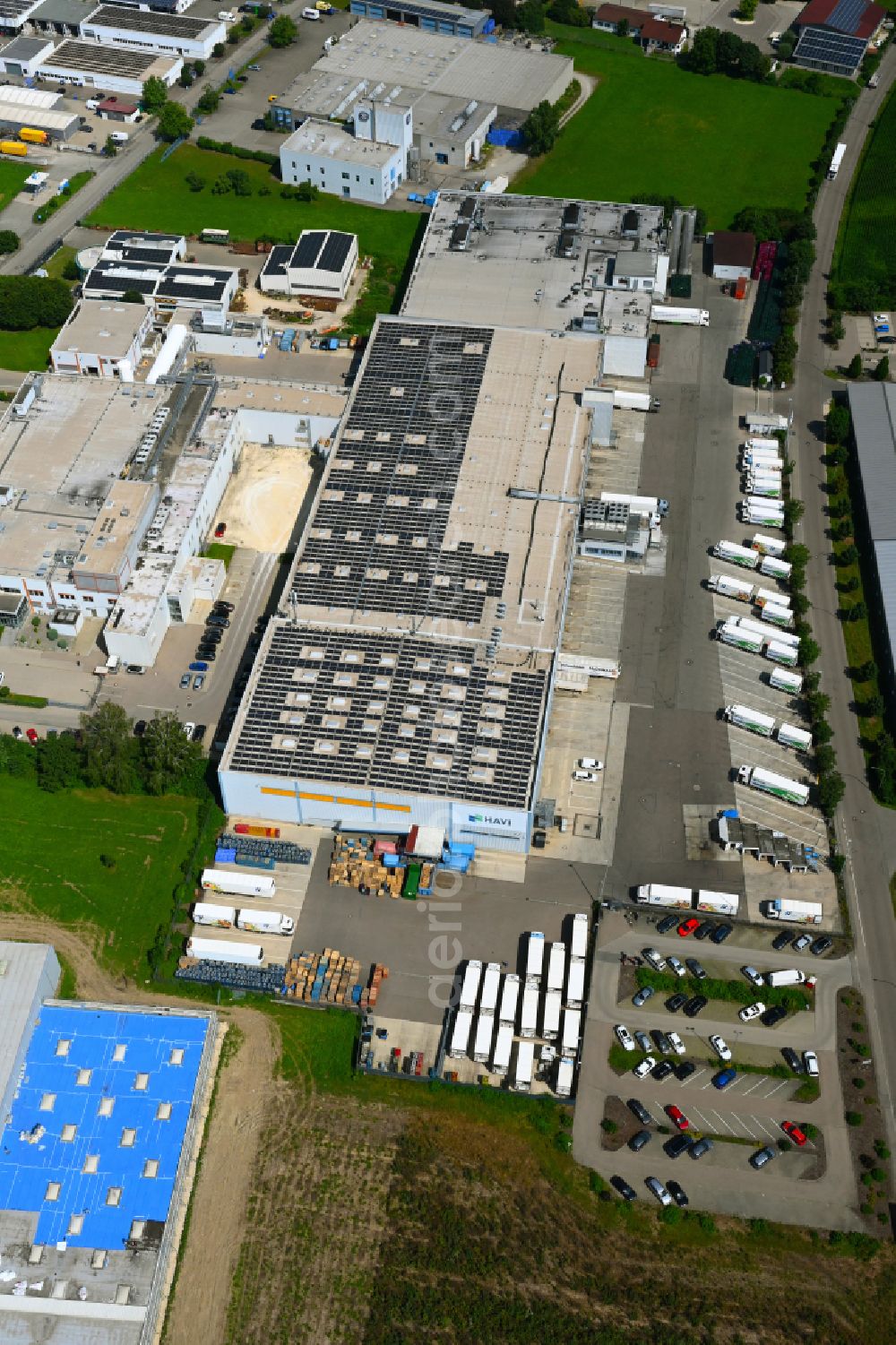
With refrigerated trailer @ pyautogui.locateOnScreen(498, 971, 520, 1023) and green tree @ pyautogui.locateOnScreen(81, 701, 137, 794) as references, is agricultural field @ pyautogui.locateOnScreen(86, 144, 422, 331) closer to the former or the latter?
green tree @ pyautogui.locateOnScreen(81, 701, 137, 794)

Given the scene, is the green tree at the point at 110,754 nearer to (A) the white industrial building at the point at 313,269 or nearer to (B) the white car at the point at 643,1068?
(B) the white car at the point at 643,1068

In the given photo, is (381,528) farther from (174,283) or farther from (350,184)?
(350,184)

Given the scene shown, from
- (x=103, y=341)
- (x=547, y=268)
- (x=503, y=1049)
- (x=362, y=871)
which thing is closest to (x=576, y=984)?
(x=503, y=1049)

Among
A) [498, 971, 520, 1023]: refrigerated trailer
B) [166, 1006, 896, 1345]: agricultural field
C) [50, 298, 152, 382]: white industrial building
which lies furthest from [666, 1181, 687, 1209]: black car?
[50, 298, 152, 382]: white industrial building

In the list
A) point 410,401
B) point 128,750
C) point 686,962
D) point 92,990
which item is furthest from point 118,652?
point 686,962

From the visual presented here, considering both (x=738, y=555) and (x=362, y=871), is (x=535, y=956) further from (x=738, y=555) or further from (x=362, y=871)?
(x=738, y=555)
